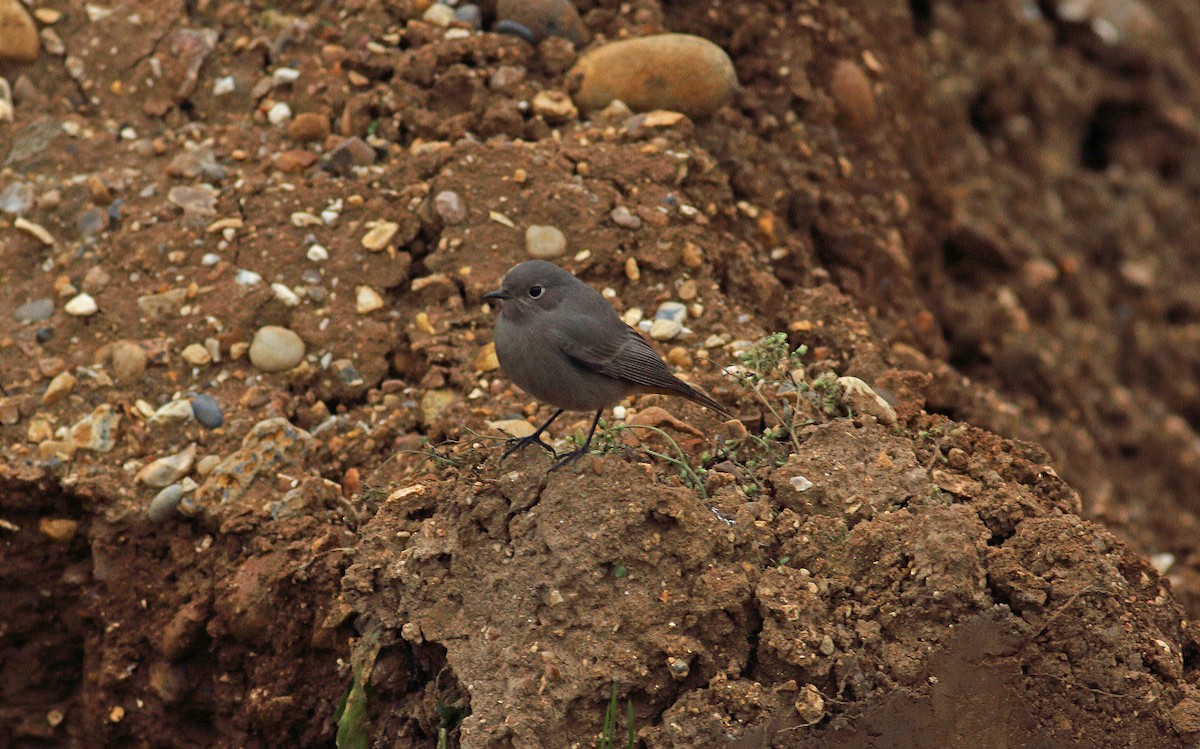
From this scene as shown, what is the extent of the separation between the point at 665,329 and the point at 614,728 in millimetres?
2028

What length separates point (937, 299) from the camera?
7.23 metres

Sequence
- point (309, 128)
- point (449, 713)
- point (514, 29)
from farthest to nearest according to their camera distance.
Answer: point (514, 29) → point (309, 128) → point (449, 713)

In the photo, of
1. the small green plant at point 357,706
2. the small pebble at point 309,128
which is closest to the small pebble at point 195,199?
the small pebble at point 309,128

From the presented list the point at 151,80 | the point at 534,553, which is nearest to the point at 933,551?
the point at 534,553

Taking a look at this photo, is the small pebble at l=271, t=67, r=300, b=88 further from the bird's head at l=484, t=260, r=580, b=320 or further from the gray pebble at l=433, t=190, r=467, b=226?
the bird's head at l=484, t=260, r=580, b=320

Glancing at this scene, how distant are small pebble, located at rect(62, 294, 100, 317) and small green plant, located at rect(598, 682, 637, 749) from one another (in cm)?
301

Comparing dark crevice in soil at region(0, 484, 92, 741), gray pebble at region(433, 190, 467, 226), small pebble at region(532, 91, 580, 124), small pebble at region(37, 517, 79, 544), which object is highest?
small pebble at region(532, 91, 580, 124)

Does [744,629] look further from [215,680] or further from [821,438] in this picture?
[215,680]

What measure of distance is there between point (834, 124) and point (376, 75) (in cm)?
240

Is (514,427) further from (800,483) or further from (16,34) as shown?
(16,34)

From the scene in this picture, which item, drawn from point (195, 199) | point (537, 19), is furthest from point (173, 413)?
point (537, 19)

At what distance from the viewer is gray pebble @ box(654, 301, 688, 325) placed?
5266 mm

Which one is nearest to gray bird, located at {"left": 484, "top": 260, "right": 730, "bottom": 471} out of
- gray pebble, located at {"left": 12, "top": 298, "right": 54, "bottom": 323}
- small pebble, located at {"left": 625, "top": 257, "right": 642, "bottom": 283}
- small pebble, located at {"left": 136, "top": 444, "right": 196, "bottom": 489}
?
small pebble, located at {"left": 625, "top": 257, "right": 642, "bottom": 283}

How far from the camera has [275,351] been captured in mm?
5207
